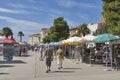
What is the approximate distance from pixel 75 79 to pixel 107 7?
13327 mm

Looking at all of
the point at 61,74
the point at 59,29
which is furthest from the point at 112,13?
the point at 59,29

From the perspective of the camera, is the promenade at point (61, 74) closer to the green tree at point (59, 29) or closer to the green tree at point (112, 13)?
the green tree at point (112, 13)

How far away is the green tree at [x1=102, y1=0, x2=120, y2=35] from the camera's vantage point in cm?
2760

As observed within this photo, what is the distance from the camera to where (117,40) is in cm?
2434

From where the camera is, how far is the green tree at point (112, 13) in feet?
90.5

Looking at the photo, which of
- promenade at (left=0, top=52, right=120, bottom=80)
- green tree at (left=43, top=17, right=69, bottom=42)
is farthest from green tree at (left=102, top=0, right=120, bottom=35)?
green tree at (left=43, top=17, right=69, bottom=42)

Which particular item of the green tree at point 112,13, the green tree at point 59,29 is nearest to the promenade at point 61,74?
the green tree at point 112,13

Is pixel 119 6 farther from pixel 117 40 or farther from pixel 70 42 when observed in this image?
pixel 70 42

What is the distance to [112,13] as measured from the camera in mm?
27938

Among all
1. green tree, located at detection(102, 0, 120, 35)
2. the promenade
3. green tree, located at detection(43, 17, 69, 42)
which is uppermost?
green tree, located at detection(43, 17, 69, 42)

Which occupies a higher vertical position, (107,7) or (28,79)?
(107,7)

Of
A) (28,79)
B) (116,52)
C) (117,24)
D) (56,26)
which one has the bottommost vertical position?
(28,79)

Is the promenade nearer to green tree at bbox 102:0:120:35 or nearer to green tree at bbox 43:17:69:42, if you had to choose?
green tree at bbox 102:0:120:35

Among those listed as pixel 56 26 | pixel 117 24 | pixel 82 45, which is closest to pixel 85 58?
pixel 82 45
